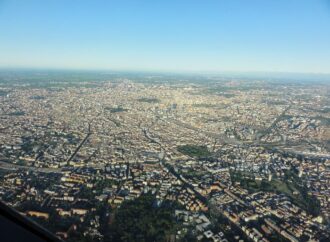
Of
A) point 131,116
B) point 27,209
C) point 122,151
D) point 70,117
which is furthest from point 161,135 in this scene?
point 27,209

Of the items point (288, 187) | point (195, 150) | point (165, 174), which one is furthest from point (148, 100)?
point (288, 187)

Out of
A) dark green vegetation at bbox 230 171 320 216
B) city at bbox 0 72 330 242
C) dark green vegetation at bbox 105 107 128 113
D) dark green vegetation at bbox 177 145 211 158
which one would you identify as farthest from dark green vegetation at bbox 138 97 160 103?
dark green vegetation at bbox 230 171 320 216

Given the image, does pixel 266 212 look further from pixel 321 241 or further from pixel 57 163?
pixel 57 163

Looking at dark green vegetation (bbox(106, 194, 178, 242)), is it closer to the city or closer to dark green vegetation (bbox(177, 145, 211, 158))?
the city

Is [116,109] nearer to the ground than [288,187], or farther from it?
nearer to the ground

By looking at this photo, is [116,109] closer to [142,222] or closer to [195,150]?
[195,150]

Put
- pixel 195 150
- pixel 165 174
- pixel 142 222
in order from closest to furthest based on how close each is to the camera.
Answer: pixel 142 222
pixel 165 174
pixel 195 150
